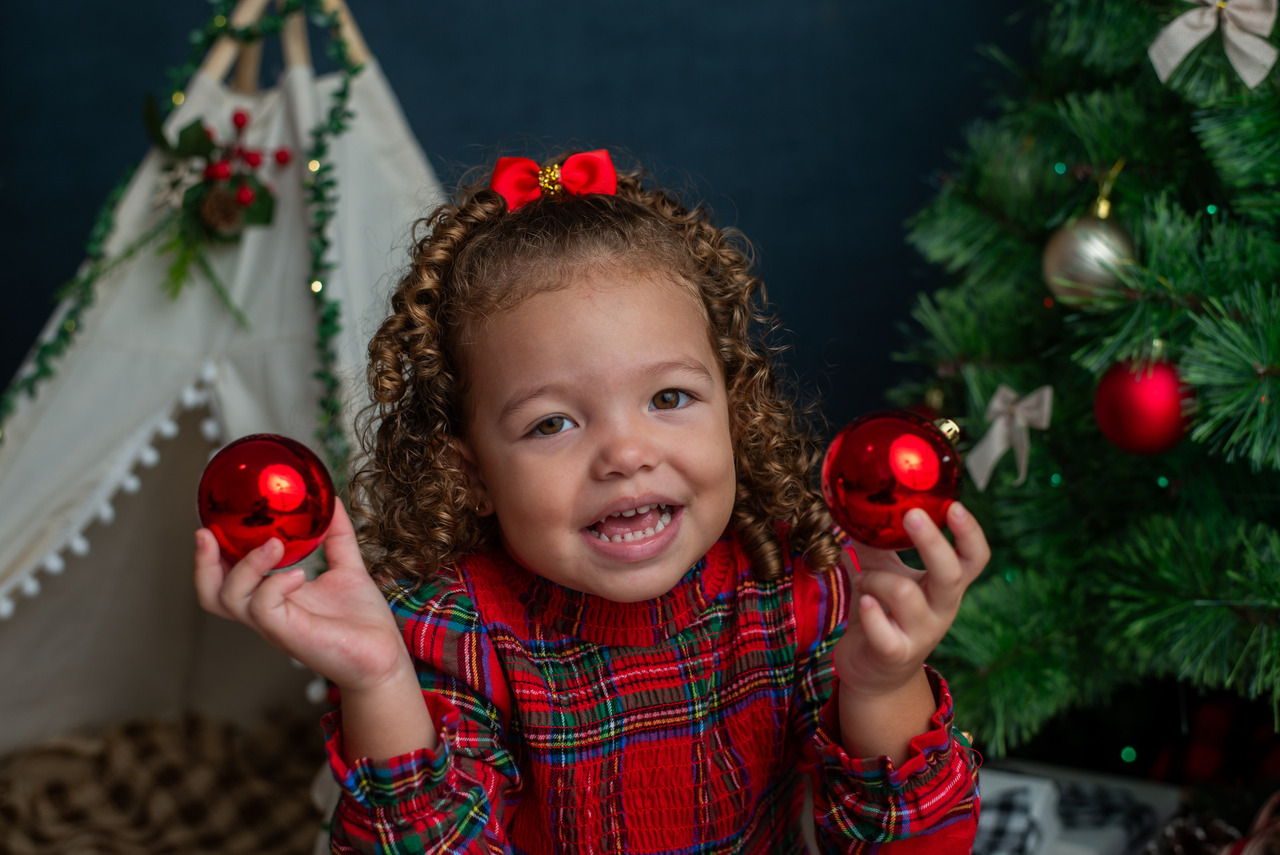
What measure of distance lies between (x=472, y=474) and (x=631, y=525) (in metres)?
0.18

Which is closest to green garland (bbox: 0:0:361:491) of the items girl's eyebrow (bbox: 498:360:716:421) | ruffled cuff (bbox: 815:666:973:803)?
girl's eyebrow (bbox: 498:360:716:421)

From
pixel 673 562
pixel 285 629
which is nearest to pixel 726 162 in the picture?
pixel 673 562

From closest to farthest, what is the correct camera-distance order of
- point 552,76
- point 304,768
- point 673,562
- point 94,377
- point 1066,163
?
point 673,562
point 1066,163
point 94,377
point 304,768
point 552,76

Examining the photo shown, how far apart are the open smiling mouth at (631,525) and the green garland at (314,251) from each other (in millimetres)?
458

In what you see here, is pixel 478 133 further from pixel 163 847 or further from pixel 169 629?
pixel 163 847

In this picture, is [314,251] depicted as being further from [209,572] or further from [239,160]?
[209,572]

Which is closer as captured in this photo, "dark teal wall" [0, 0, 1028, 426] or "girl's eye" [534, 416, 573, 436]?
"girl's eye" [534, 416, 573, 436]

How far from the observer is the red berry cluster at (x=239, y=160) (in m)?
1.27

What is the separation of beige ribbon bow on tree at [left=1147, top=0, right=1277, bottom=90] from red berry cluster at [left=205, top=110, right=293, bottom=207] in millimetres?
999

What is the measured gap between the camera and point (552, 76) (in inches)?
72.4

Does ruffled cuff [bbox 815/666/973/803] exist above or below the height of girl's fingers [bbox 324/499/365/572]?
below

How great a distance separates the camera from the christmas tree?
3.06ft

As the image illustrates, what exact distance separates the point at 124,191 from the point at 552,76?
0.79m

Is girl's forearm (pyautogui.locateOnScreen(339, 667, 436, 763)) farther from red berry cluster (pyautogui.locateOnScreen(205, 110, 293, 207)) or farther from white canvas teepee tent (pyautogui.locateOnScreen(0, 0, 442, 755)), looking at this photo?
red berry cluster (pyautogui.locateOnScreen(205, 110, 293, 207))
